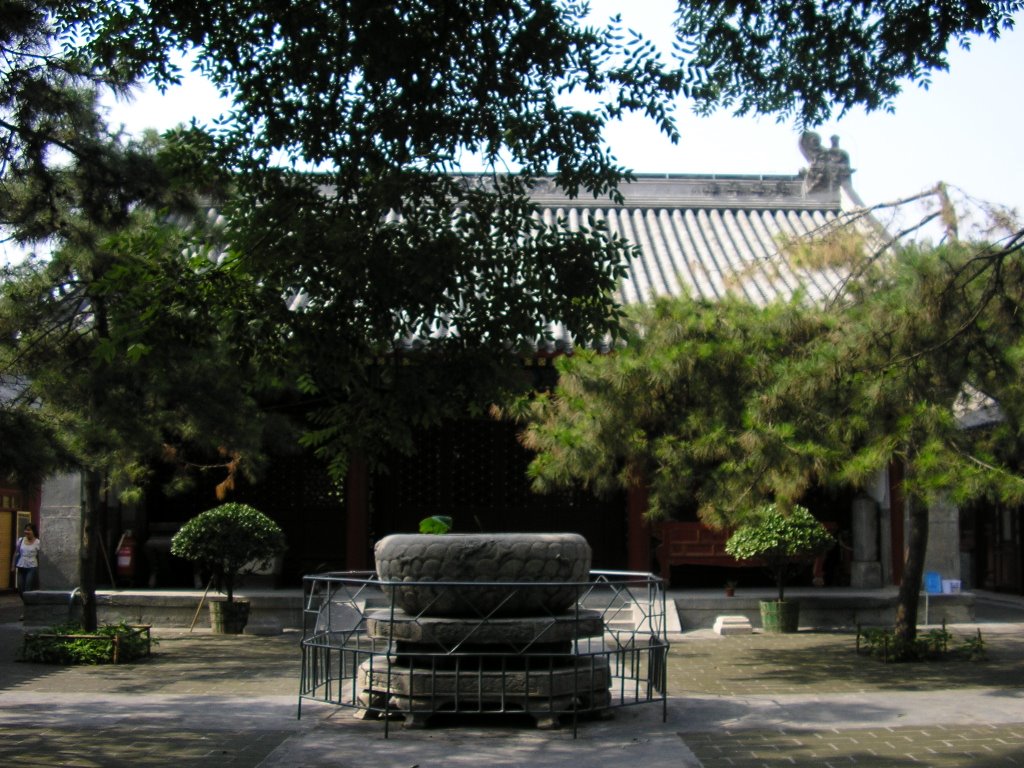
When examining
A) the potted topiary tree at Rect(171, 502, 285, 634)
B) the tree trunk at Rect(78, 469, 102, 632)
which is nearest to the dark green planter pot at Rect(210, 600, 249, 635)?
the potted topiary tree at Rect(171, 502, 285, 634)

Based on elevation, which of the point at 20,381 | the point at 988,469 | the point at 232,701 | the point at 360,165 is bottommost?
the point at 232,701

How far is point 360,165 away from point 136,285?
1349 millimetres

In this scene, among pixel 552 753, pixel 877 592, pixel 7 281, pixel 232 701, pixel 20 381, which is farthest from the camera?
pixel 877 592

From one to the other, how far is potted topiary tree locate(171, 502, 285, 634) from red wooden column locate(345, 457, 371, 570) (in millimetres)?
1981

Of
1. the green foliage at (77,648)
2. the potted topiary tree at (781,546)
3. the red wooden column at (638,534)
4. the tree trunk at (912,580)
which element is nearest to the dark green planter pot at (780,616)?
the potted topiary tree at (781,546)

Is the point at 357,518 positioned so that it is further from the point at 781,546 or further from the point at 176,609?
the point at 781,546

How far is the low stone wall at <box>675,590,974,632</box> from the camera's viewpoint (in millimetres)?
13992

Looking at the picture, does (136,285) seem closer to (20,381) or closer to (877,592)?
(20,381)

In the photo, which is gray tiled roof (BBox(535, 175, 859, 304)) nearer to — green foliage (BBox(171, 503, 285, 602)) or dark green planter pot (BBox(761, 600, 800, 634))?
dark green planter pot (BBox(761, 600, 800, 634))

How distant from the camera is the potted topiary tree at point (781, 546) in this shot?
1309 centimetres

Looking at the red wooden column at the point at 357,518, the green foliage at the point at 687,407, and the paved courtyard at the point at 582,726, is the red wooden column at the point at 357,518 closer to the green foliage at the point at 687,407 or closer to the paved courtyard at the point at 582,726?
the paved courtyard at the point at 582,726

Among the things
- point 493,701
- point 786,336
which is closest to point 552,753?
point 493,701

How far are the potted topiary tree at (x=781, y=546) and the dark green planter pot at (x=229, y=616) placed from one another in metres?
5.64

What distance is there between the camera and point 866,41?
19.8 feet
